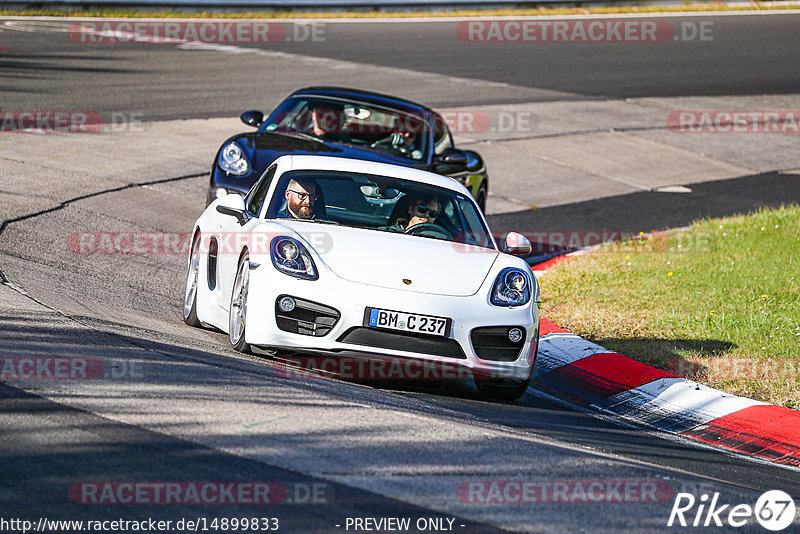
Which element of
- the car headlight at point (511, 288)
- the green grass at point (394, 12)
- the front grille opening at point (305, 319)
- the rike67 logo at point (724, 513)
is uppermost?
the green grass at point (394, 12)

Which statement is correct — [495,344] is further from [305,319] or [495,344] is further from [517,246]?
[305,319]

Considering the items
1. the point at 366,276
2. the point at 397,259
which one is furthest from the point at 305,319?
the point at 397,259

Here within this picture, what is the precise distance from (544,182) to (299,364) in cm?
968

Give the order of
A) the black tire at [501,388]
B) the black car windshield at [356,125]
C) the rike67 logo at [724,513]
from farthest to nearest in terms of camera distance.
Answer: the black car windshield at [356,125] → the black tire at [501,388] → the rike67 logo at [724,513]

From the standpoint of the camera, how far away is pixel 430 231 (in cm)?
769

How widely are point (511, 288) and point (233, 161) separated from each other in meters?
4.42

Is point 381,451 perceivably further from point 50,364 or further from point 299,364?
point 299,364

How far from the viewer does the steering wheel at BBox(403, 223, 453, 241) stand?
7.63m

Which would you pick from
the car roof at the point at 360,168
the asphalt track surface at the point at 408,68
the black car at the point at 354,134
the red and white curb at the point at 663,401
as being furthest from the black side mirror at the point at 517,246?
the asphalt track surface at the point at 408,68

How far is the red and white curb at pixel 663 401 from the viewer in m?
7.15

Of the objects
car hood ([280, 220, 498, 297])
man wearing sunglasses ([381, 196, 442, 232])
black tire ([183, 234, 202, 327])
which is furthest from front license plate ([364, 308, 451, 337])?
black tire ([183, 234, 202, 327])

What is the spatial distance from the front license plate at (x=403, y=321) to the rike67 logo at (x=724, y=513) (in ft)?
6.63

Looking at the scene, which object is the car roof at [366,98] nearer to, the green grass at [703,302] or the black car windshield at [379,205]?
the green grass at [703,302]

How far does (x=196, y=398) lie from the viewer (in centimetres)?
527
